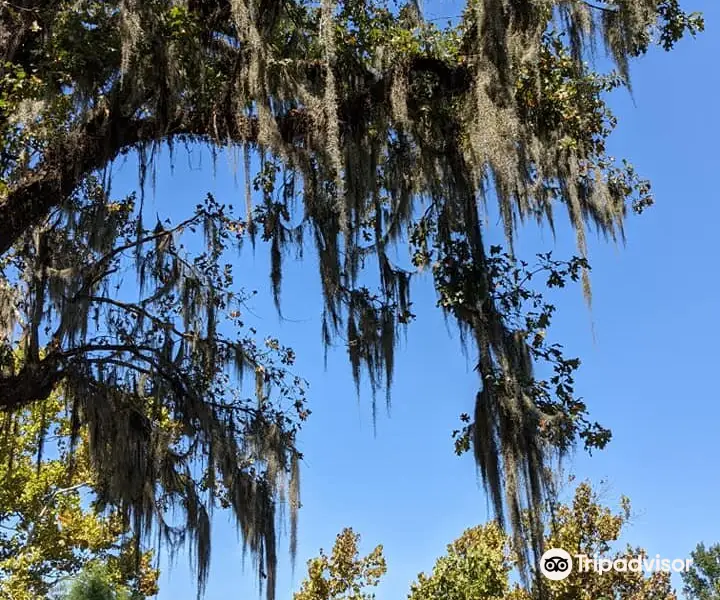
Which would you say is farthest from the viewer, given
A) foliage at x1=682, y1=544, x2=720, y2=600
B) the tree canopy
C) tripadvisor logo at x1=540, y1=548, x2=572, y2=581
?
foliage at x1=682, y1=544, x2=720, y2=600

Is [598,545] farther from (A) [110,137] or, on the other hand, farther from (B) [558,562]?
(A) [110,137]

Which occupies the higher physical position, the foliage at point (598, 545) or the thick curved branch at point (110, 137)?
the thick curved branch at point (110, 137)

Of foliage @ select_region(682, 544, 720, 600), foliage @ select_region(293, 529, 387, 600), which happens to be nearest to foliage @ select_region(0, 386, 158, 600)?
foliage @ select_region(293, 529, 387, 600)

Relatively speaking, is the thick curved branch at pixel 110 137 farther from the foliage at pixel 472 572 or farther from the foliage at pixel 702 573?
the foliage at pixel 702 573

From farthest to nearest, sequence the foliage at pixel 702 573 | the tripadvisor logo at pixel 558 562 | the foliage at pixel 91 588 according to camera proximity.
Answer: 1. the foliage at pixel 702 573
2. the foliage at pixel 91 588
3. the tripadvisor logo at pixel 558 562

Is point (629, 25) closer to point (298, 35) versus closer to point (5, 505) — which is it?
point (298, 35)

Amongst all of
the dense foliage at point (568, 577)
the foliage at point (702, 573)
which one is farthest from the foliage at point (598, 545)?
the foliage at point (702, 573)

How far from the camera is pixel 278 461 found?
249 inches

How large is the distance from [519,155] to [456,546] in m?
6.18

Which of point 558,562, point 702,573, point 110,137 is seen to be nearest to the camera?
point 110,137

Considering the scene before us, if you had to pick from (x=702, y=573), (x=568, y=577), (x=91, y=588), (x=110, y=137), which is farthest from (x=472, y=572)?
(x=702, y=573)

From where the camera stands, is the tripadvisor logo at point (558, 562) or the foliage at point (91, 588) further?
the foliage at point (91, 588)

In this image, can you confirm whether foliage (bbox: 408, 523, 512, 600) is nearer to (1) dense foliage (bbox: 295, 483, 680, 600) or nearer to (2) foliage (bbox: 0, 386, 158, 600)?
(1) dense foliage (bbox: 295, 483, 680, 600)

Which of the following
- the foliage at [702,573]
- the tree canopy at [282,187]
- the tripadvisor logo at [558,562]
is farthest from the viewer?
the foliage at [702,573]
